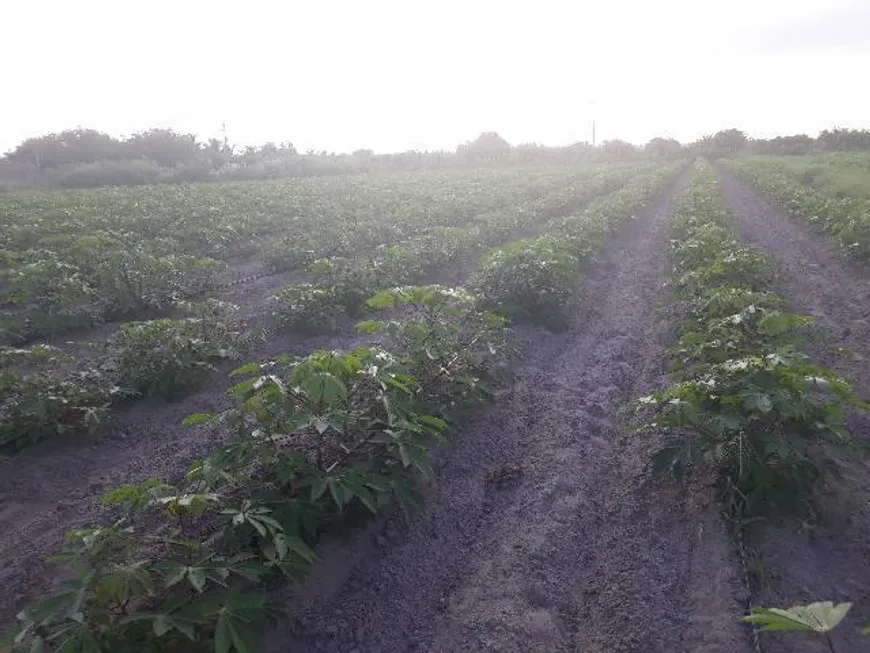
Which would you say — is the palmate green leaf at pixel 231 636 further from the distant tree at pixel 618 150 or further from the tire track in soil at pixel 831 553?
the distant tree at pixel 618 150

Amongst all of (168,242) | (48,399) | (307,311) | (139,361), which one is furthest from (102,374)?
(168,242)

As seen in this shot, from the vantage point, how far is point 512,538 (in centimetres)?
343

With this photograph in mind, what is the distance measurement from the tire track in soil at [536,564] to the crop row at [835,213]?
25.8 ft

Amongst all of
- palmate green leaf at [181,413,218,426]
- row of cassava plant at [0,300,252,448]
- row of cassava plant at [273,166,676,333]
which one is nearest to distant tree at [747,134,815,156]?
row of cassava plant at [273,166,676,333]

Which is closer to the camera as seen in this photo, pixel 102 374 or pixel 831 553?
pixel 831 553

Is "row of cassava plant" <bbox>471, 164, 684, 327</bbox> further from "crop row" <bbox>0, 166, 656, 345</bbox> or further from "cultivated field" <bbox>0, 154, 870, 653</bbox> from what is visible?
"crop row" <bbox>0, 166, 656, 345</bbox>

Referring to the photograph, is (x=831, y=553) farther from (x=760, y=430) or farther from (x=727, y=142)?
(x=727, y=142)

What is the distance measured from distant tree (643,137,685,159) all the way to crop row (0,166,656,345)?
42213 mm

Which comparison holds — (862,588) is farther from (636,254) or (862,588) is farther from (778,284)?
(636,254)

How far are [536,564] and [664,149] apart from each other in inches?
2624

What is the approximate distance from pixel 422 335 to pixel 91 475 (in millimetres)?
2512

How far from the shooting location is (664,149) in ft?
205

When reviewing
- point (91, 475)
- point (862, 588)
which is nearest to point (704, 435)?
point (862, 588)

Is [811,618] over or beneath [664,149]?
beneath
